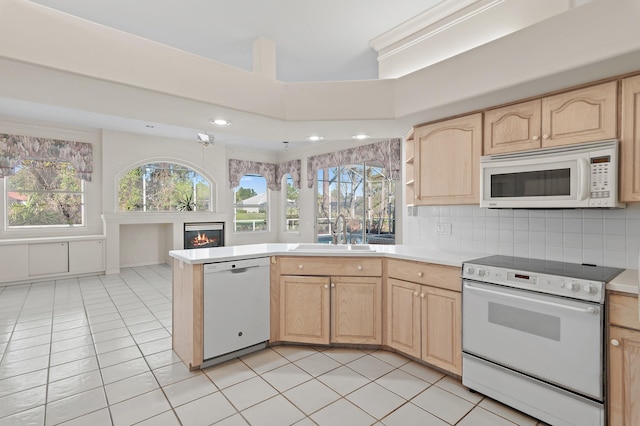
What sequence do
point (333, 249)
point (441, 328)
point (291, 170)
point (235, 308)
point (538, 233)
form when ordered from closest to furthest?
1. point (441, 328)
2. point (538, 233)
3. point (235, 308)
4. point (333, 249)
5. point (291, 170)

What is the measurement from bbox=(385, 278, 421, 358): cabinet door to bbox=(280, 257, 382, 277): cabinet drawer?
195mm

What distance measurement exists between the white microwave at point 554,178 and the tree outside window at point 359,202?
369cm

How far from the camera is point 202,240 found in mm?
7277

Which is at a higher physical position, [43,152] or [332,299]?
[43,152]

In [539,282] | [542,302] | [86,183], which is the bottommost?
[542,302]

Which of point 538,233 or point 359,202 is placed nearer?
point 538,233

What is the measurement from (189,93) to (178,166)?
5349 mm

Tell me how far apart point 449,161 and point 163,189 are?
20.6 feet

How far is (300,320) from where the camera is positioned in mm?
2893

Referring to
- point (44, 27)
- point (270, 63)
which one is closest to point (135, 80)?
point (44, 27)

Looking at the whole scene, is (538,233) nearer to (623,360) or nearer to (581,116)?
(581,116)

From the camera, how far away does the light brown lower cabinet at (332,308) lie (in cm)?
281

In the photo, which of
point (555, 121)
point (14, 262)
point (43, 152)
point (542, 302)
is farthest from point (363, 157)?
point (14, 262)

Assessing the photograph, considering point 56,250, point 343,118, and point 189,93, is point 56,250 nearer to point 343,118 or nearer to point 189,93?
point 189,93
